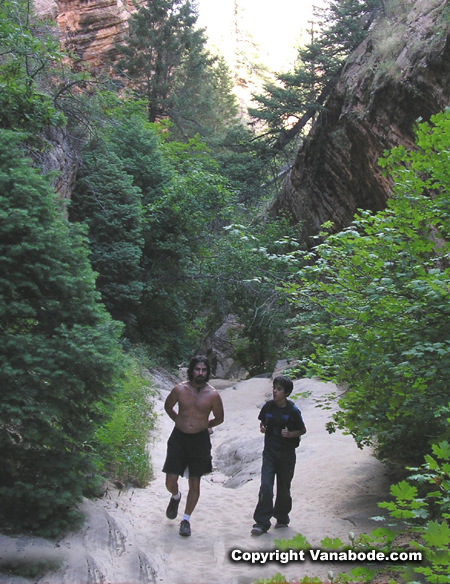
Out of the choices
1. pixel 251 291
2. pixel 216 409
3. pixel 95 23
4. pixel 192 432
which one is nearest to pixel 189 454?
pixel 192 432

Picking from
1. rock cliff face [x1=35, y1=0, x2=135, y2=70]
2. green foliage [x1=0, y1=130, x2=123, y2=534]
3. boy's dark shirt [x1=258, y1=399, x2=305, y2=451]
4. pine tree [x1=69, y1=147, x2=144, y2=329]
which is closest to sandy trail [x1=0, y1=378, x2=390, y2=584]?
green foliage [x1=0, y1=130, x2=123, y2=534]

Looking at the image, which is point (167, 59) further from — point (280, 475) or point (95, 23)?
point (280, 475)

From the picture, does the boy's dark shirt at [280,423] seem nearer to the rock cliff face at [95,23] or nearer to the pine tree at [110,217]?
the pine tree at [110,217]

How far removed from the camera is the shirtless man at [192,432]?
554 centimetres

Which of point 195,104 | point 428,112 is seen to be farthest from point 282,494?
point 195,104

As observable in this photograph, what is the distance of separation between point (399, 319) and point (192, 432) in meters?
2.46

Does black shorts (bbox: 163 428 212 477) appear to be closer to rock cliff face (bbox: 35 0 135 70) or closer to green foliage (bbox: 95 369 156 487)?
green foliage (bbox: 95 369 156 487)

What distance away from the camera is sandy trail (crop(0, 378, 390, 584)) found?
172 inches

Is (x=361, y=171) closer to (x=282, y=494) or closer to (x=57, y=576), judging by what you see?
(x=282, y=494)

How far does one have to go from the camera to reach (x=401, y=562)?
3.42 metres

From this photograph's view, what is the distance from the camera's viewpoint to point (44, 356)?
4.38 m

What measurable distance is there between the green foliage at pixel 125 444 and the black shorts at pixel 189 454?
724mm

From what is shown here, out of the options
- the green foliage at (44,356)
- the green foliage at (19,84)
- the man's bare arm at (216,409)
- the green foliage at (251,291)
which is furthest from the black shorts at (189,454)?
the green foliage at (251,291)

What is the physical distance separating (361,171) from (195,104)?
1651 centimetres
